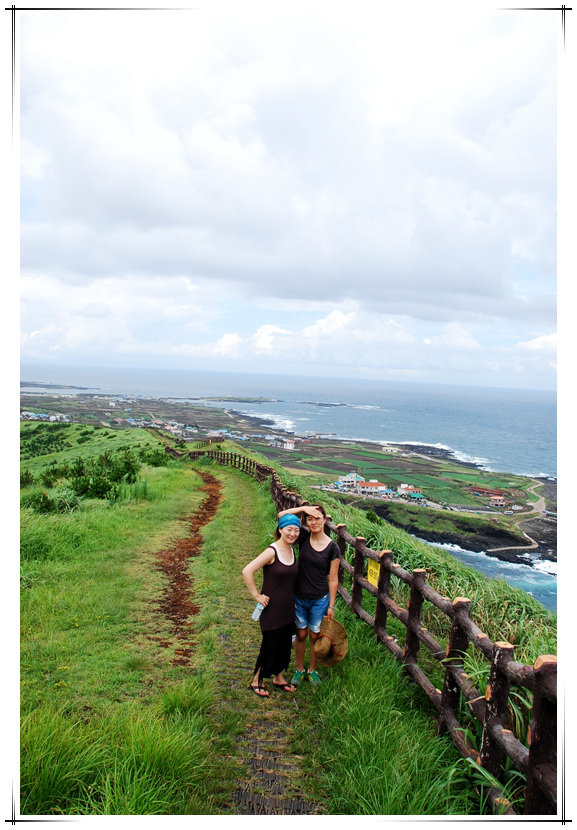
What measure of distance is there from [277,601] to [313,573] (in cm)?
43

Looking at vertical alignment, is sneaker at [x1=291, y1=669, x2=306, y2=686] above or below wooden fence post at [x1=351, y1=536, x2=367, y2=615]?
below

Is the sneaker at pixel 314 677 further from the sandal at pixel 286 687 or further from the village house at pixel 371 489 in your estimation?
the village house at pixel 371 489

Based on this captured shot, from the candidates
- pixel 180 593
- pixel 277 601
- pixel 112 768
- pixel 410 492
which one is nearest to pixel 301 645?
pixel 277 601

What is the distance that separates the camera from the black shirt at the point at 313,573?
4.36 m

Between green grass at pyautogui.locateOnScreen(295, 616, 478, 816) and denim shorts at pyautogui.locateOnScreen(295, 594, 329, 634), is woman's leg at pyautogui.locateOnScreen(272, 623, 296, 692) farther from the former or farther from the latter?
green grass at pyautogui.locateOnScreen(295, 616, 478, 816)

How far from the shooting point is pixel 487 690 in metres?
3.01

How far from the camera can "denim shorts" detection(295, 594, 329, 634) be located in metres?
4.46

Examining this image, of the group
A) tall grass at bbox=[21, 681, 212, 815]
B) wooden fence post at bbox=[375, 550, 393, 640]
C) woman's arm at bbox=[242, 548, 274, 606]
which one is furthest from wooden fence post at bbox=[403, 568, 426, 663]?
tall grass at bbox=[21, 681, 212, 815]

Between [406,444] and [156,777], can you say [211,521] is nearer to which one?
[156,777]

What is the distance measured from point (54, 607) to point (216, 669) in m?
2.46

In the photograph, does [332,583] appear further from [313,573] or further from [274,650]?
[274,650]

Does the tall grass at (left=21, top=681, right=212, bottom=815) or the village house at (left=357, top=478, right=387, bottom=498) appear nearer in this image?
the tall grass at (left=21, top=681, right=212, bottom=815)

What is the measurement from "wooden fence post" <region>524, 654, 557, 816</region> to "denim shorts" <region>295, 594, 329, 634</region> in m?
2.20
